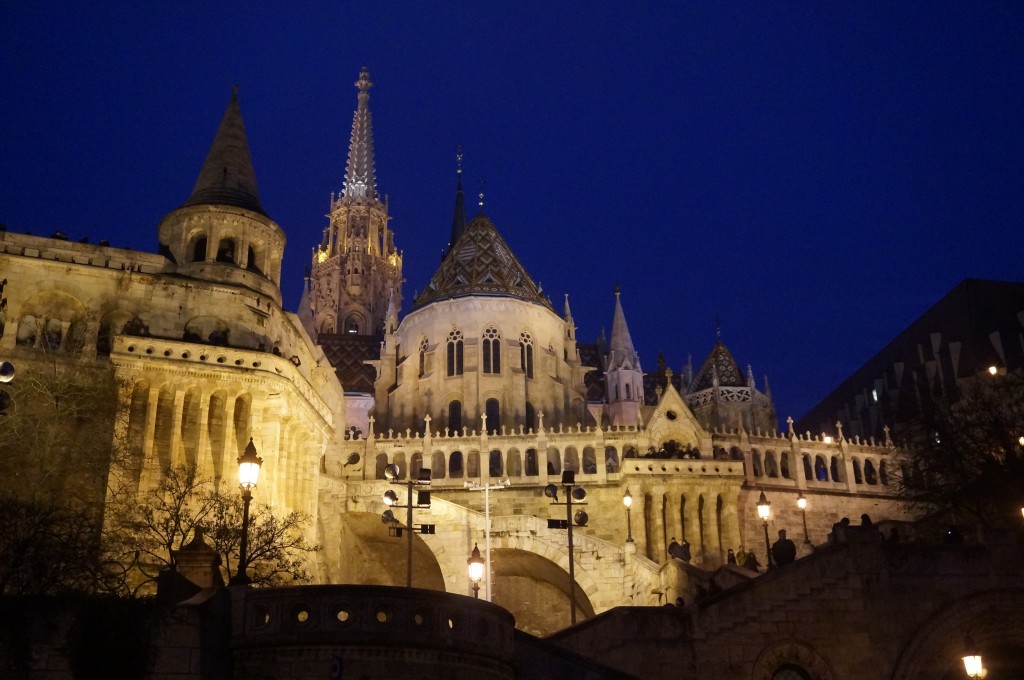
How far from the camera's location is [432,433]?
5362 cm

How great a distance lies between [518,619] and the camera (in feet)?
136

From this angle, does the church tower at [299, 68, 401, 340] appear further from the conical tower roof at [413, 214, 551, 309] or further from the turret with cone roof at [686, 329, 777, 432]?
the turret with cone roof at [686, 329, 777, 432]

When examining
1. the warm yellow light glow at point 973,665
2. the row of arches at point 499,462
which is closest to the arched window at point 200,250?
the row of arches at point 499,462

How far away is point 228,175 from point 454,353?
18184mm

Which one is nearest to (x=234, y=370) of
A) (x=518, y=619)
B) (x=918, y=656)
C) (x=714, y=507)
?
(x=518, y=619)

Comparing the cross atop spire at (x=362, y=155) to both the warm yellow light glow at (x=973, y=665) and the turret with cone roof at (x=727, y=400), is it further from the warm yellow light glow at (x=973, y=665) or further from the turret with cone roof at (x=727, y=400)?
the warm yellow light glow at (x=973, y=665)

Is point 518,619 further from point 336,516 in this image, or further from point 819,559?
point 819,559

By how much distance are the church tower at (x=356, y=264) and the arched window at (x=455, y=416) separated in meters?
37.7

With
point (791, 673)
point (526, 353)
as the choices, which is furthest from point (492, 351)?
point (791, 673)

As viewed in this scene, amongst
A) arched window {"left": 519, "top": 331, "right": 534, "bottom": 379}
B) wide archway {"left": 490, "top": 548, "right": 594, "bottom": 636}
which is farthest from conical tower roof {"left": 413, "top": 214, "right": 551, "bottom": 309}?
wide archway {"left": 490, "top": 548, "right": 594, "bottom": 636}

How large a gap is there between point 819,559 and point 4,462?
2591cm

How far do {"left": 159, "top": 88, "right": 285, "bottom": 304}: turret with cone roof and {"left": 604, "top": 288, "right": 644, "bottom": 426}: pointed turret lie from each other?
24827 millimetres

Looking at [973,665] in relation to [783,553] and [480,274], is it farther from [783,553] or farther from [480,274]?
[480,274]

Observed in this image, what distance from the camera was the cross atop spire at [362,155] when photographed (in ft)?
354
